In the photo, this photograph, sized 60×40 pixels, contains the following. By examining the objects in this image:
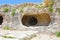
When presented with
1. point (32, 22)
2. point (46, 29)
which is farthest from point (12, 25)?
point (32, 22)

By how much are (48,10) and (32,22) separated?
6696 millimetres

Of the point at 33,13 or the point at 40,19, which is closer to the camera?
the point at 33,13

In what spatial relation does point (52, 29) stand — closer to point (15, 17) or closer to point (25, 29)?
point (25, 29)

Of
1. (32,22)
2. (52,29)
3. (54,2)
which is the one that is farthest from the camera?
(32,22)

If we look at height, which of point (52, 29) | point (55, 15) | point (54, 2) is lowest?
point (52, 29)

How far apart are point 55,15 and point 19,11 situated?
12.2 feet

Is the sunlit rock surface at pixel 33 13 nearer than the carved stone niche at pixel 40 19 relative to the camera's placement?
Yes

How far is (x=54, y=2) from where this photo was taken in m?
15.6

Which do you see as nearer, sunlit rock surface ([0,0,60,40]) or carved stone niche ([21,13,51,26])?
sunlit rock surface ([0,0,60,40])

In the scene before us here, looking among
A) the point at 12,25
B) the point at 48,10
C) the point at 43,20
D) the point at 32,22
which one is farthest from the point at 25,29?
the point at 32,22

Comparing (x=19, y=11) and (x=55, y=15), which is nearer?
(x=55, y=15)

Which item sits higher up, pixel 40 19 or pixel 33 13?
pixel 33 13

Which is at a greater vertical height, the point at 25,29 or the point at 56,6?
the point at 56,6

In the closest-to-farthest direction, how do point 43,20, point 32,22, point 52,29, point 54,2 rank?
point 52,29 → point 54,2 → point 43,20 → point 32,22
